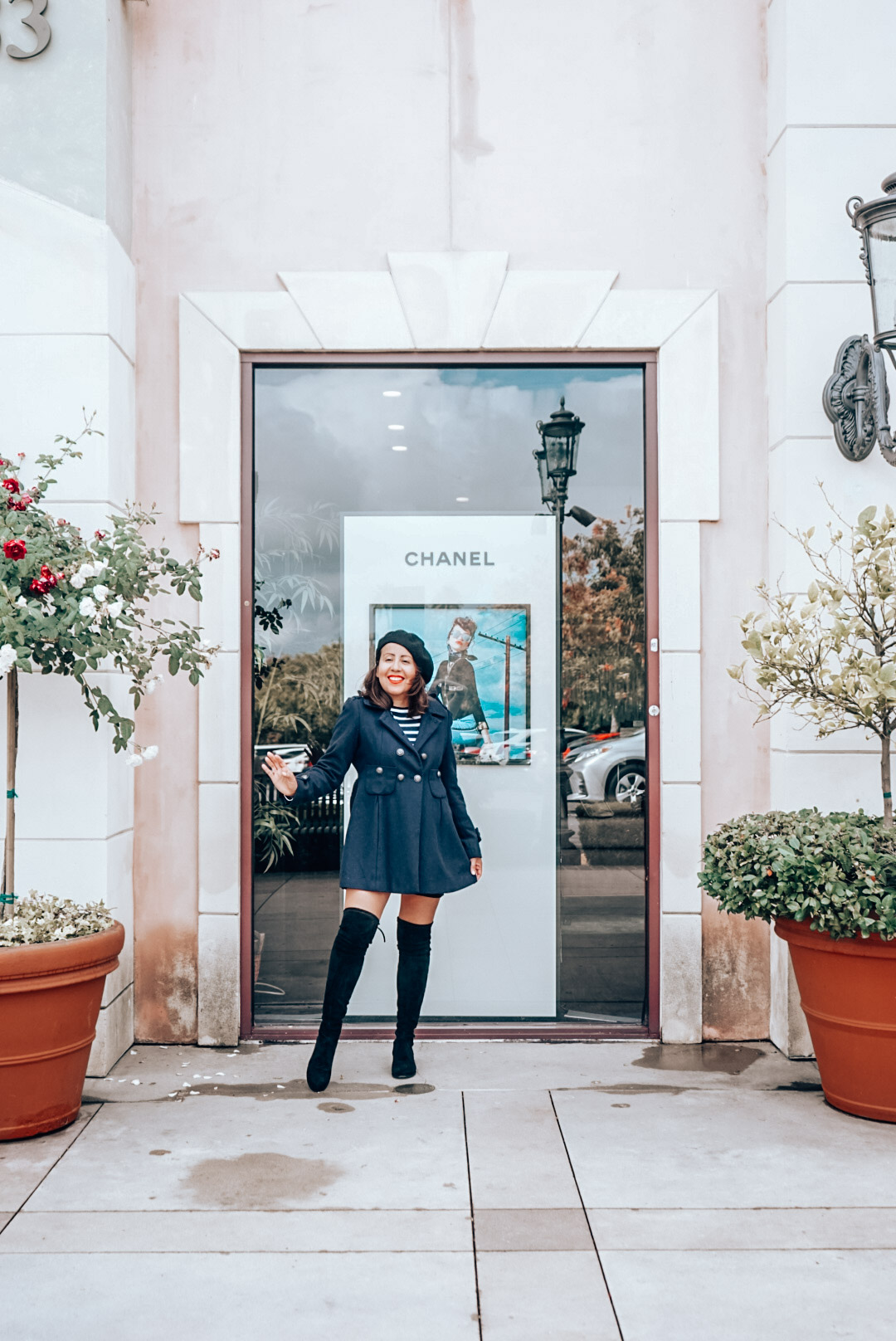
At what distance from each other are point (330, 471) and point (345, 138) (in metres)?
1.46

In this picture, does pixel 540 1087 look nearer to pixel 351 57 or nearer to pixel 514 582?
pixel 514 582

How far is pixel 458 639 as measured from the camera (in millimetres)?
5238

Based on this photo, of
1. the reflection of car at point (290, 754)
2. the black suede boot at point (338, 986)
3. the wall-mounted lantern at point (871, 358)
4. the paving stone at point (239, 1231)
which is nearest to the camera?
the paving stone at point (239, 1231)

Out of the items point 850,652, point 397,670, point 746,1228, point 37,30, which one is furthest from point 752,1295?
point 37,30

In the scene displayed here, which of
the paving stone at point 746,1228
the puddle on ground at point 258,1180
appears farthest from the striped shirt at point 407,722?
the paving stone at point 746,1228

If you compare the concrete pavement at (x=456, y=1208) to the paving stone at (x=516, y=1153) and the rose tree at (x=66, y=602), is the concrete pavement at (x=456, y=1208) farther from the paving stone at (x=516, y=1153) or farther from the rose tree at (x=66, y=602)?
the rose tree at (x=66, y=602)

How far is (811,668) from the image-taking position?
419 centimetres

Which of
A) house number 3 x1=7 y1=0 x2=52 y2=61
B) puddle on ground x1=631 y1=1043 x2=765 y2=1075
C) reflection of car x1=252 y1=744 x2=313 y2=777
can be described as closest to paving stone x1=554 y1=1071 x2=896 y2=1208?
puddle on ground x1=631 y1=1043 x2=765 y2=1075

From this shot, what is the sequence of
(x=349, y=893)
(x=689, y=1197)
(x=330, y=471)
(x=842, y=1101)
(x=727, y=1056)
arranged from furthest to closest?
(x=330, y=471) < (x=727, y=1056) < (x=349, y=893) < (x=842, y=1101) < (x=689, y=1197)

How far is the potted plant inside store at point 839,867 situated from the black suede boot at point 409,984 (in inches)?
44.9

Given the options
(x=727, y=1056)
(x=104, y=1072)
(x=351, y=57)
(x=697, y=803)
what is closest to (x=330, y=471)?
(x=351, y=57)

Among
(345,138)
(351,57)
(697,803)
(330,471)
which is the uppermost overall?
(351,57)

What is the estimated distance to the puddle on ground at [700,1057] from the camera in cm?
472

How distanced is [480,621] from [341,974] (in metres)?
1.70
